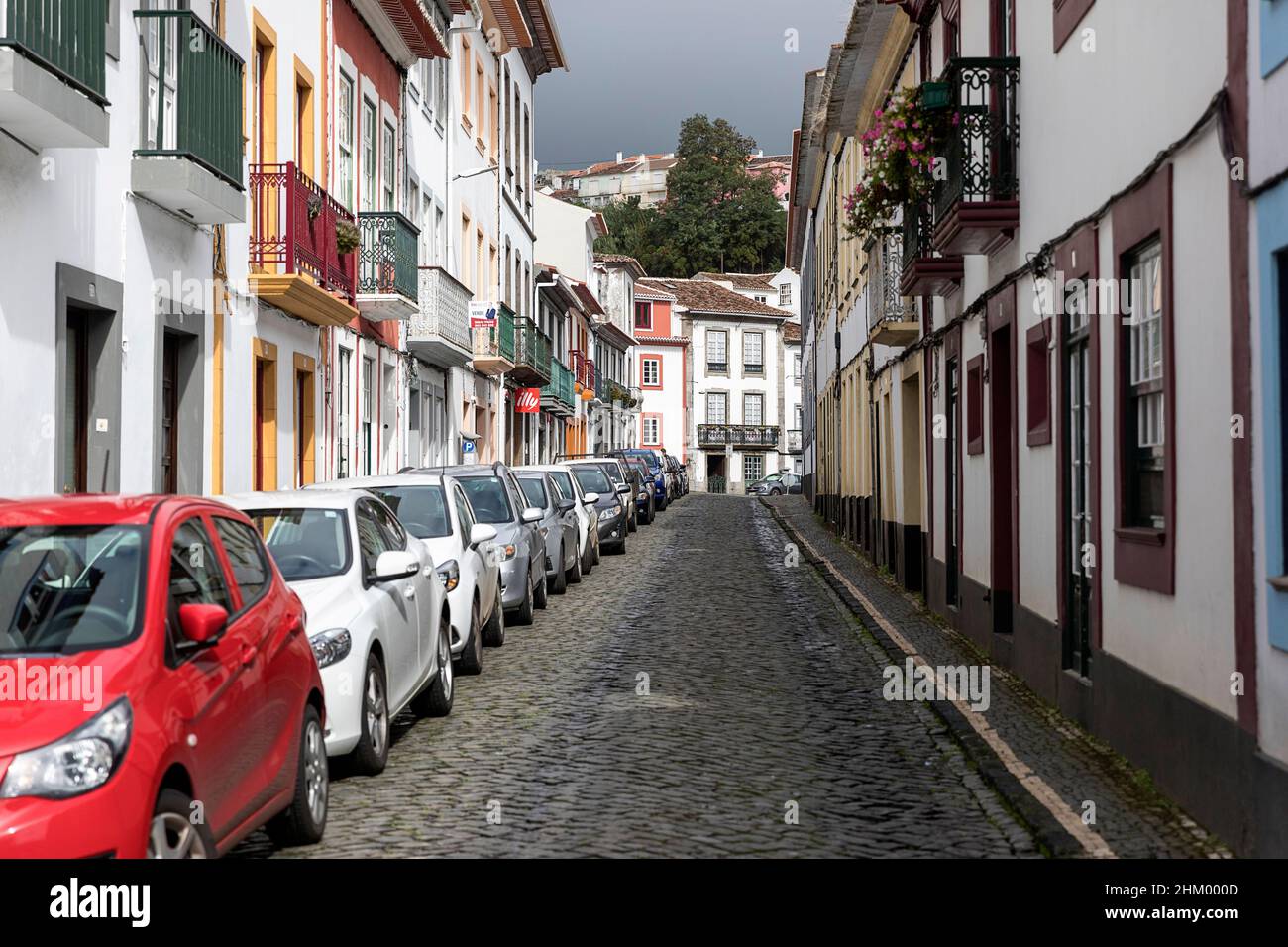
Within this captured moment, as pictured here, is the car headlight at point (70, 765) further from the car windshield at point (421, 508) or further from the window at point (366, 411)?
the window at point (366, 411)

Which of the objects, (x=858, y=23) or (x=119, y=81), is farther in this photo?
(x=858, y=23)

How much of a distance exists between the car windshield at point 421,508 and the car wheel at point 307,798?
6.01m

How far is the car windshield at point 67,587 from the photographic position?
559cm

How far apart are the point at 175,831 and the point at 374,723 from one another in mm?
3454

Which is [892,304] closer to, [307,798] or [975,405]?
[975,405]

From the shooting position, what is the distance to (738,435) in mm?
88938

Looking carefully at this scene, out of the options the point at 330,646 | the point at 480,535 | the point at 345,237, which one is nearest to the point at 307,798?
the point at 330,646

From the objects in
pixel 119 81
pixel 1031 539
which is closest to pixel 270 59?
pixel 119 81

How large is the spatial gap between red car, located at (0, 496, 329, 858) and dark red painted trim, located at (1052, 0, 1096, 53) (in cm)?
661

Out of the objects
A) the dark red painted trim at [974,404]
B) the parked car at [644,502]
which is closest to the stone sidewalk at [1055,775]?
the dark red painted trim at [974,404]
